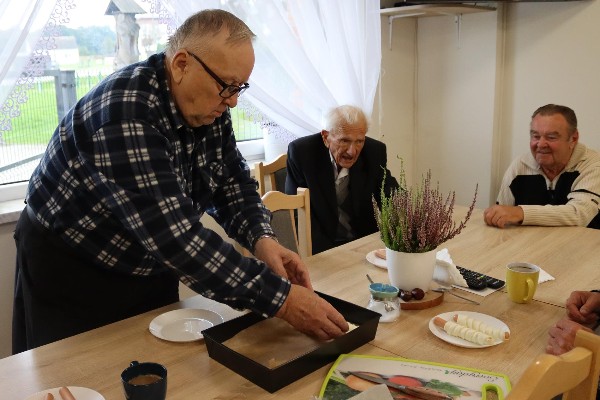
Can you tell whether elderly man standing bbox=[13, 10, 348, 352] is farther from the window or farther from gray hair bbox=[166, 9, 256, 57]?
the window

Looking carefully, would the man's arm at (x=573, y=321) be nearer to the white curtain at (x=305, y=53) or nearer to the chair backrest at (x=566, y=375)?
the chair backrest at (x=566, y=375)

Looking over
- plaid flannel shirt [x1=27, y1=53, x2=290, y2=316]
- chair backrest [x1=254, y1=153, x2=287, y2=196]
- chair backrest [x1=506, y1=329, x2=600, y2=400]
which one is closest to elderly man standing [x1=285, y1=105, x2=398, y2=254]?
chair backrest [x1=254, y1=153, x2=287, y2=196]

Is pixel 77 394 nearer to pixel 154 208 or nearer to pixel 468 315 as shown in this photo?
pixel 154 208

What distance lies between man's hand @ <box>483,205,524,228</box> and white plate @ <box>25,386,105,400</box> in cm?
171

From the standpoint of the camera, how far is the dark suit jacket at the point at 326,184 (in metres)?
2.71

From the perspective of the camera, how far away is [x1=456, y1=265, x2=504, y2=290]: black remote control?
1.78 meters

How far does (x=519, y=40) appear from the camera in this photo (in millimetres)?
3730

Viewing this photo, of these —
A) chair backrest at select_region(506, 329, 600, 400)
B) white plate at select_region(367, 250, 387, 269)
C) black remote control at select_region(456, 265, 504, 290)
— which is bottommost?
black remote control at select_region(456, 265, 504, 290)

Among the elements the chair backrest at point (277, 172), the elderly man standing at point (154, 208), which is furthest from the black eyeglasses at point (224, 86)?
the chair backrest at point (277, 172)

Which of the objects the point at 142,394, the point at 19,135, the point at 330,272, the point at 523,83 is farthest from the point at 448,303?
the point at 523,83

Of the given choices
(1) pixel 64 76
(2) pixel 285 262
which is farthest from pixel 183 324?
(1) pixel 64 76

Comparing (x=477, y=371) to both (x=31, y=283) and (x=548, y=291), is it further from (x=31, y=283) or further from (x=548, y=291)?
(x=31, y=283)

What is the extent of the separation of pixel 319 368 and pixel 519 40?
301 cm

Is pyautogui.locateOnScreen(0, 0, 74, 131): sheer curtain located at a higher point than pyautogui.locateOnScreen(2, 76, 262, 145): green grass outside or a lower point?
higher
